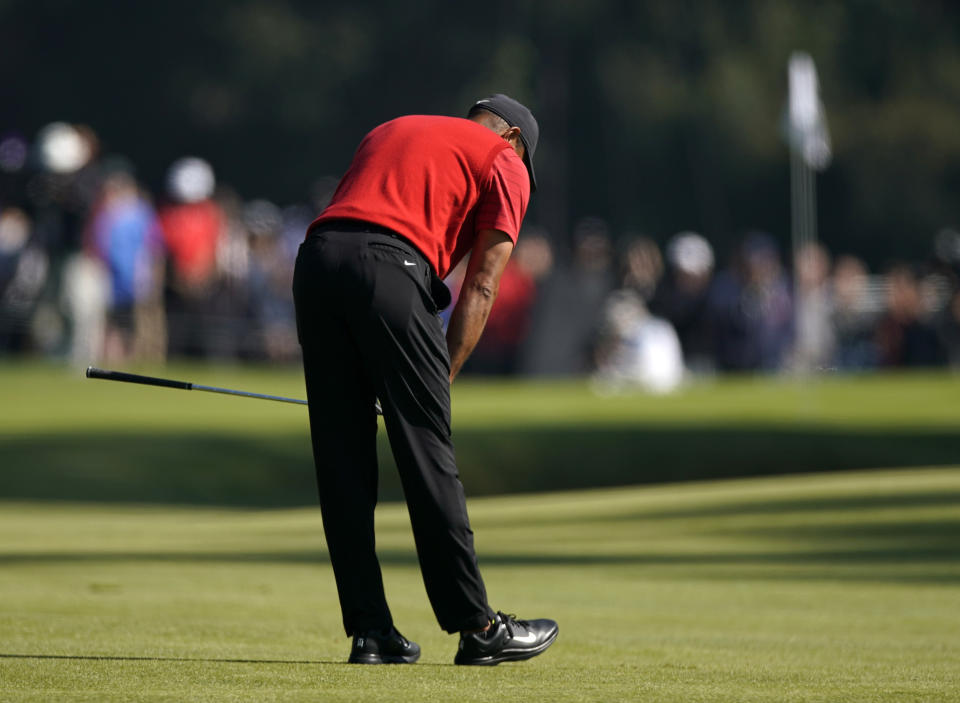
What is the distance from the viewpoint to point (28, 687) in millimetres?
5332

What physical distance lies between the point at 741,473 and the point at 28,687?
479 inches

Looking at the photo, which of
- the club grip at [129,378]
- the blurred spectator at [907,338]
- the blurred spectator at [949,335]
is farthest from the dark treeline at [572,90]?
the club grip at [129,378]

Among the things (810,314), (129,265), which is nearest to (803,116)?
(810,314)

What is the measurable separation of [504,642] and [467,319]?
1.00 meters

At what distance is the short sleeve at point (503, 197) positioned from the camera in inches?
236

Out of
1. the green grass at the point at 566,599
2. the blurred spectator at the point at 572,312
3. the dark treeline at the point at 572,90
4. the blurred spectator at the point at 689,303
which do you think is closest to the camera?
the green grass at the point at 566,599

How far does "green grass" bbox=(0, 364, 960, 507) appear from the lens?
1591cm

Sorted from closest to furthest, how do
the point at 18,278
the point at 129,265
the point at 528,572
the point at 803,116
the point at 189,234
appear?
1. the point at 528,572
2. the point at 129,265
3. the point at 803,116
4. the point at 189,234
5. the point at 18,278

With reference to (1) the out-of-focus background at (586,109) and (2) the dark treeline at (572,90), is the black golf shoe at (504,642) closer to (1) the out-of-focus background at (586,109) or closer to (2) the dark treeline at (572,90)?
(1) the out-of-focus background at (586,109)

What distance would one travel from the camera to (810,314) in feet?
76.1

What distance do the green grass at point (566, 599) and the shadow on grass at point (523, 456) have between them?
1.59 meters

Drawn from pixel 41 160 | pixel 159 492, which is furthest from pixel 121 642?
pixel 41 160

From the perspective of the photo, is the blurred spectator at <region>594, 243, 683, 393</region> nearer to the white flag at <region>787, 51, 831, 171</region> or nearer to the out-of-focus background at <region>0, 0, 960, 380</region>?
the white flag at <region>787, 51, 831, 171</region>

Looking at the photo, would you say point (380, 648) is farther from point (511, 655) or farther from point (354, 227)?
point (354, 227)
